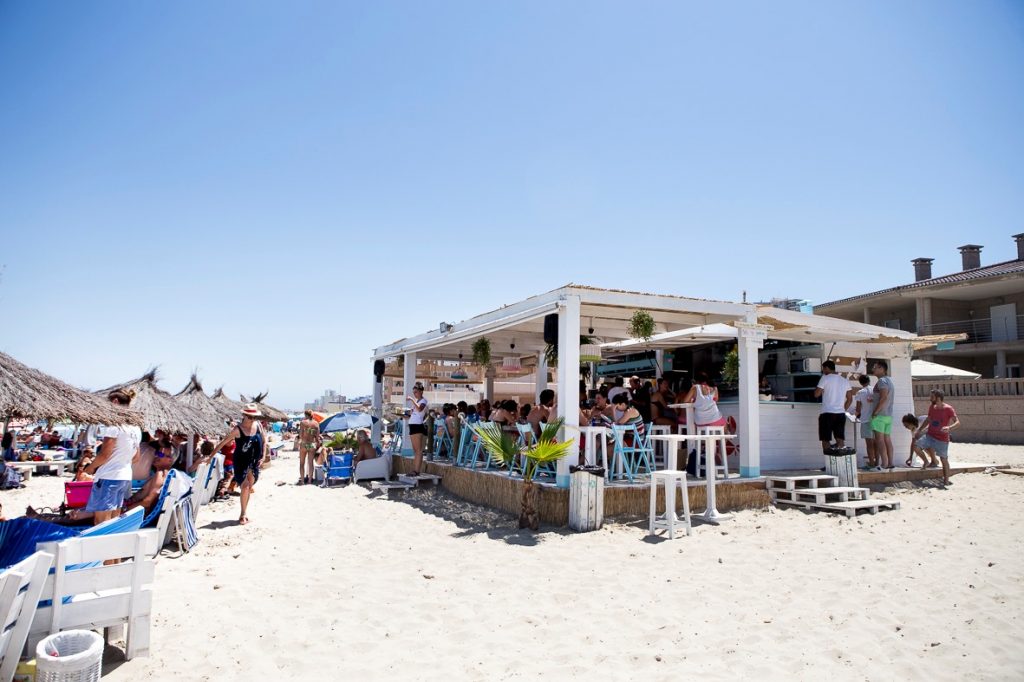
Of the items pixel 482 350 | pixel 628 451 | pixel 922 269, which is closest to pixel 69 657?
pixel 628 451

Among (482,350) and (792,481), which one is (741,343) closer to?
(792,481)

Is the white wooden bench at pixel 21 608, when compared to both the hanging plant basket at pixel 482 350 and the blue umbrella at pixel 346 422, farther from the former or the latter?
the blue umbrella at pixel 346 422

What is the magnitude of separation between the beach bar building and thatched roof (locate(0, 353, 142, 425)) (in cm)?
464

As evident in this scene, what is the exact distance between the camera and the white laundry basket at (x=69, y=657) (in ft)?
9.95

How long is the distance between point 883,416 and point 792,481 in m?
2.95

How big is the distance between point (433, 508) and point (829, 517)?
530cm

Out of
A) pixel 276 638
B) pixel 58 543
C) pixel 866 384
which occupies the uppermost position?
pixel 866 384

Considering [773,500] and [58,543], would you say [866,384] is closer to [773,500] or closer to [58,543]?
[773,500]

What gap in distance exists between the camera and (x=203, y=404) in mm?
12680

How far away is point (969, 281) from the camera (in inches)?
928

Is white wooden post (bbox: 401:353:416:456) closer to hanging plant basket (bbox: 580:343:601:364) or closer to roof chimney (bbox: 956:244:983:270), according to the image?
hanging plant basket (bbox: 580:343:601:364)

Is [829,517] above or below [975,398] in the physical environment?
below

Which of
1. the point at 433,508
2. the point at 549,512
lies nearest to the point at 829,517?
the point at 549,512

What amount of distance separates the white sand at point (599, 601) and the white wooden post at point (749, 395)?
40.5 inches
